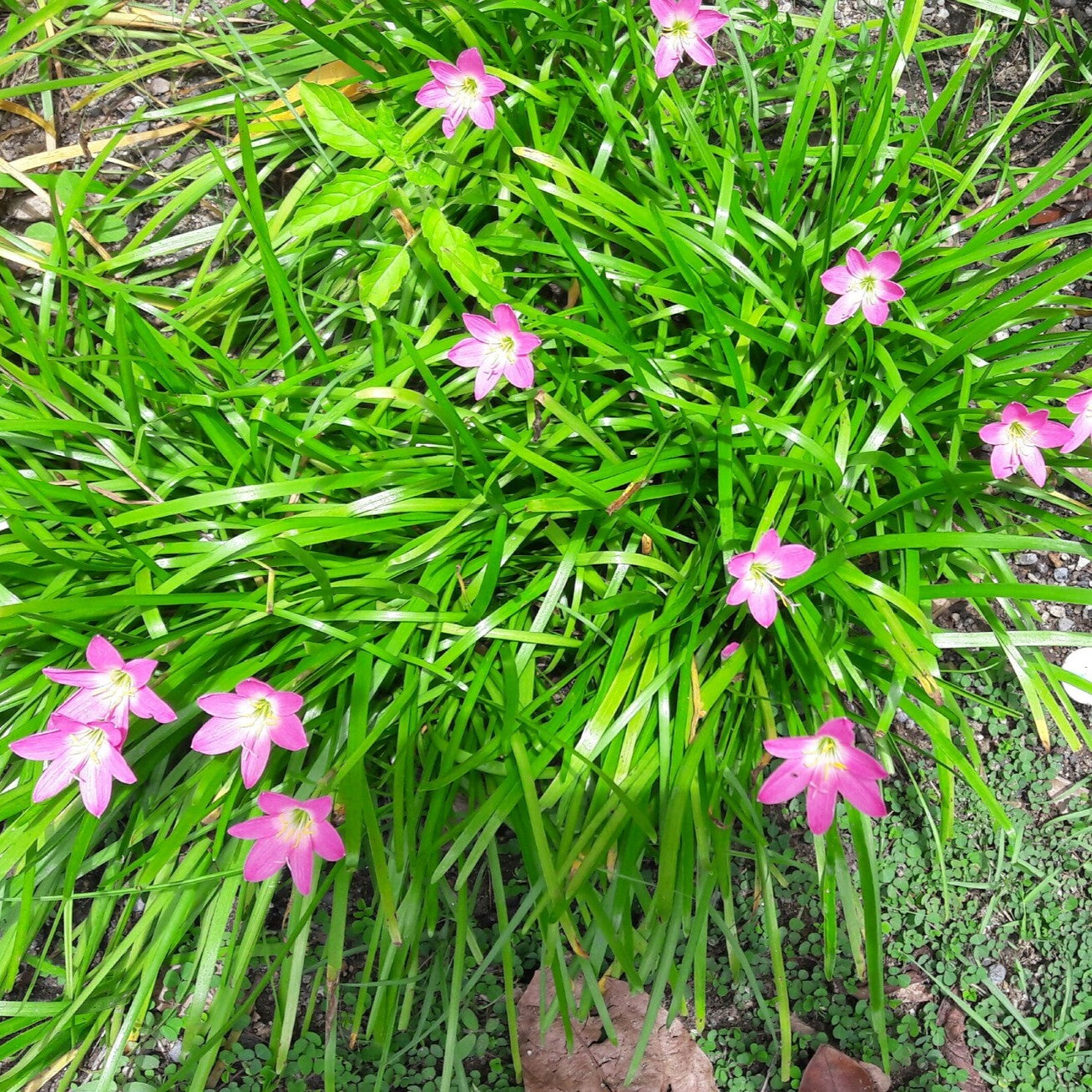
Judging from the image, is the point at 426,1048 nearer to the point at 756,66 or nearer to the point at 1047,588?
the point at 1047,588

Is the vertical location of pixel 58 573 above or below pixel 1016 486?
below

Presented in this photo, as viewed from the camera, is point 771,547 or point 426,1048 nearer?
point 771,547

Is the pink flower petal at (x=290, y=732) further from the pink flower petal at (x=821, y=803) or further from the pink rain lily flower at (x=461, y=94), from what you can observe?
the pink rain lily flower at (x=461, y=94)

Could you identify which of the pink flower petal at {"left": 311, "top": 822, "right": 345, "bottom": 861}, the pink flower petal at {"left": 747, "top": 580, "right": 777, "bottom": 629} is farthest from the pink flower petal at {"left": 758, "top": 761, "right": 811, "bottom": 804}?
the pink flower petal at {"left": 311, "top": 822, "right": 345, "bottom": 861}

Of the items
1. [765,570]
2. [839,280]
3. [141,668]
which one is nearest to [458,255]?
[839,280]

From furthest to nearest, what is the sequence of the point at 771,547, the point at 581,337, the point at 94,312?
the point at 94,312 < the point at 581,337 < the point at 771,547

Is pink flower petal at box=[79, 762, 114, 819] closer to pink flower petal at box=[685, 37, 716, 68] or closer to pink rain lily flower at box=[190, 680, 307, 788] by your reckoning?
pink rain lily flower at box=[190, 680, 307, 788]

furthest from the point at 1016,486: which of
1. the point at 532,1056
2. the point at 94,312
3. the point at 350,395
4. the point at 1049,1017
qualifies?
the point at 94,312
